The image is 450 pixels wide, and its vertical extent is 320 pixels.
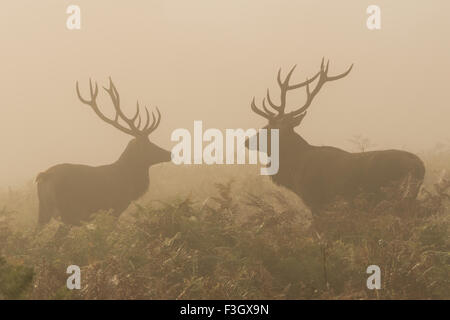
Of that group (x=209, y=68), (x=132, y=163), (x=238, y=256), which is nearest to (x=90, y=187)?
(x=132, y=163)

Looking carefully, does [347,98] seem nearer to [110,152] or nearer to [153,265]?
[110,152]

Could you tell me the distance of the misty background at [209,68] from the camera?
128 feet

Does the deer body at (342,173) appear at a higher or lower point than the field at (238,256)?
higher

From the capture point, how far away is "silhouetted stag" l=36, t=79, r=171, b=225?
771 cm

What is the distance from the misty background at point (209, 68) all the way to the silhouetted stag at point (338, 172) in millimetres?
19472

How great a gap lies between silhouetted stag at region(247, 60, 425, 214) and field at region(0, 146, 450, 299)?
443mm

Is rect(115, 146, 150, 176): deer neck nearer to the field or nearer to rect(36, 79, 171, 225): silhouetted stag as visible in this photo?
rect(36, 79, 171, 225): silhouetted stag

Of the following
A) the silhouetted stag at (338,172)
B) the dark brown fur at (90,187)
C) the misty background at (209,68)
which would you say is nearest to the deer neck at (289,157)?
the silhouetted stag at (338,172)

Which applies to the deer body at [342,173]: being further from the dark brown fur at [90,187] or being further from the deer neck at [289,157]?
the dark brown fur at [90,187]

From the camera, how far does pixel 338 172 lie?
691 cm

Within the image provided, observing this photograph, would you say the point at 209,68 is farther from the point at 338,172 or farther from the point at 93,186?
the point at 338,172

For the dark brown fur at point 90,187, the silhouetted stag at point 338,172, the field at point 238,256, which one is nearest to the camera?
the field at point 238,256

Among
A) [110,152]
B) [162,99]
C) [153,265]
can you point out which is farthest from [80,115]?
[153,265]
